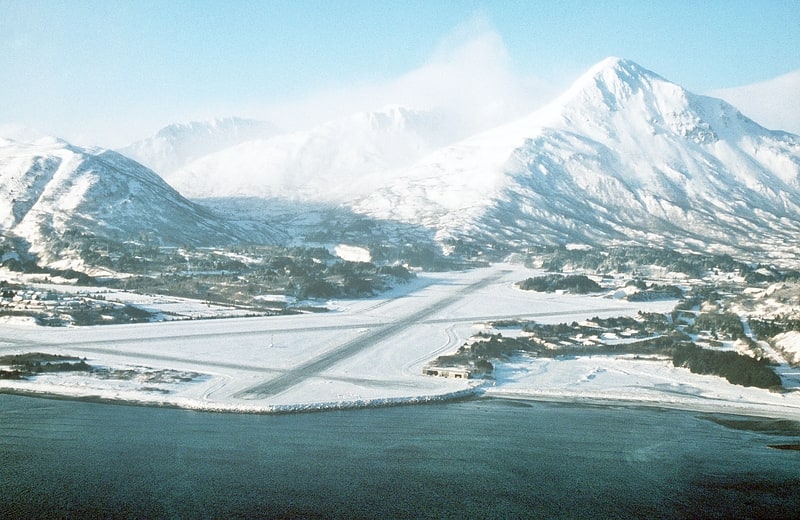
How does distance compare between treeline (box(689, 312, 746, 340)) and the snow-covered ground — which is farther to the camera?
treeline (box(689, 312, 746, 340))

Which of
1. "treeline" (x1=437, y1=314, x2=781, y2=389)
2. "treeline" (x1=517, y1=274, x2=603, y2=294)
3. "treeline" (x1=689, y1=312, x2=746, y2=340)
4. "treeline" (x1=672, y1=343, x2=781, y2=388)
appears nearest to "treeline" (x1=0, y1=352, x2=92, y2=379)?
"treeline" (x1=437, y1=314, x2=781, y2=389)

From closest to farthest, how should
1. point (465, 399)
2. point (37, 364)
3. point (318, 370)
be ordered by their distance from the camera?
point (465, 399), point (37, 364), point (318, 370)

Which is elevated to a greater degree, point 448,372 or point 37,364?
point 37,364

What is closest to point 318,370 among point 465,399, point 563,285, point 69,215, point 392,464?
point 465,399

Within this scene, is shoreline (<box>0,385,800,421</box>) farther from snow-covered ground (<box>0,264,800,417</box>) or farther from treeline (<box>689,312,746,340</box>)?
treeline (<box>689,312,746,340</box>)

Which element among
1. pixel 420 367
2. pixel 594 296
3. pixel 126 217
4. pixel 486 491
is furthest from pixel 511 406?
pixel 126 217

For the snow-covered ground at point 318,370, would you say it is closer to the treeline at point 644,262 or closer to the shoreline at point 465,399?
the shoreline at point 465,399

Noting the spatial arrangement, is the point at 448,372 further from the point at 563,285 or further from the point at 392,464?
the point at 563,285
